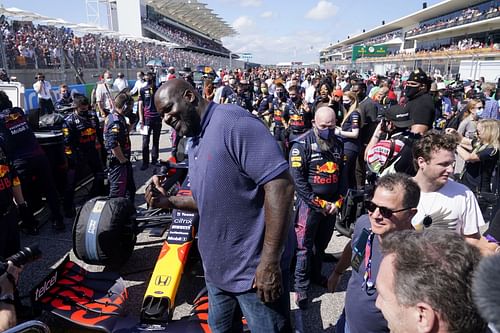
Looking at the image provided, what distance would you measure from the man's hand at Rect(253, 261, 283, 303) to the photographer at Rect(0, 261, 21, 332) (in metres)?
1.47

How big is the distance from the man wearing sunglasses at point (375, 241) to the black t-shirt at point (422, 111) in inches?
95.6

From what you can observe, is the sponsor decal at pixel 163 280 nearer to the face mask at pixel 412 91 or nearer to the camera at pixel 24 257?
the camera at pixel 24 257

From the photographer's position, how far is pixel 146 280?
3887 mm

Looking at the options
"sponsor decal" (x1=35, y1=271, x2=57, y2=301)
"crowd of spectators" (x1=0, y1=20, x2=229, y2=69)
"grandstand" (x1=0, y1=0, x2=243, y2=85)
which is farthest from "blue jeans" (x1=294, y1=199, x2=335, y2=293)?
"crowd of spectators" (x1=0, y1=20, x2=229, y2=69)

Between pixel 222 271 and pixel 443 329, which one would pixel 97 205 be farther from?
pixel 443 329

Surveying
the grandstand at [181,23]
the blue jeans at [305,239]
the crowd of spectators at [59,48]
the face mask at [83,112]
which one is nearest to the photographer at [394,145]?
the blue jeans at [305,239]

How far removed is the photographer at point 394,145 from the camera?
3.78m

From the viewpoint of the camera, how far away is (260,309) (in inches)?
76.5

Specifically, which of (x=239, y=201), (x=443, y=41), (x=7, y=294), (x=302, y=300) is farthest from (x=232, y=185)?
(x=443, y=41)

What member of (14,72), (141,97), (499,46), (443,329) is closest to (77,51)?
(14,72)

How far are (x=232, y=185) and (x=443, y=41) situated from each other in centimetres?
6682

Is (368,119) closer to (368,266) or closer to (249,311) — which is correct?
(368,266)

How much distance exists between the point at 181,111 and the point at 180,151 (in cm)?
316

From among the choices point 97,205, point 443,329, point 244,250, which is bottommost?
point 97,205
